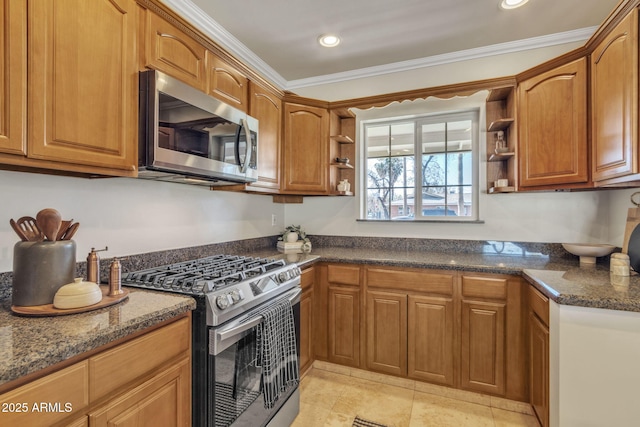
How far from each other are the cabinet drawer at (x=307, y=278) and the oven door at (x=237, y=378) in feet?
2.32

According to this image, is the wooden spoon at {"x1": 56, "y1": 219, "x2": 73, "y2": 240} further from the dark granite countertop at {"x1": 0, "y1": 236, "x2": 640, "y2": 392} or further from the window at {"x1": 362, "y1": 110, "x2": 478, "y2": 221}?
the window at {"x1": 362, "y1": 110, "x2": 478, "y2": 221}

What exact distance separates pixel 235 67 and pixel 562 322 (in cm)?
232

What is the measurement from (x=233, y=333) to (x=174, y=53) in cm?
143

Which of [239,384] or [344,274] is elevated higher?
[344,274]

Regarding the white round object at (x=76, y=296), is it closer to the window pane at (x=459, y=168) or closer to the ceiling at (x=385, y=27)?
the ceiling at (x=385, y=27)

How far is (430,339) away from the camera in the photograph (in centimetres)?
221

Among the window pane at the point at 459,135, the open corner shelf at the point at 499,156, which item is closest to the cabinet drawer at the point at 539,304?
the open corner shelf at the point at 499,156

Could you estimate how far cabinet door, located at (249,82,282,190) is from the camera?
2307mm

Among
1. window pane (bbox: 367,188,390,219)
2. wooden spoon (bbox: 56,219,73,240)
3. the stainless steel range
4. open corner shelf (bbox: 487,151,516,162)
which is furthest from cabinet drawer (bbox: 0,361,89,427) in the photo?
open corner shelf (bbox: 487,151,516,162)

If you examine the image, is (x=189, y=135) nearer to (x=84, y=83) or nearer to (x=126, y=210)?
(x=84, y=83)

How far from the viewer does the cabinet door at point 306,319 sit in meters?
2.29

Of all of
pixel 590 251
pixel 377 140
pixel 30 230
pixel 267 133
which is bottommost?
pixel 590 251

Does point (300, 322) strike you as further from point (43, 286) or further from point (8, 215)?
point (8, 215)

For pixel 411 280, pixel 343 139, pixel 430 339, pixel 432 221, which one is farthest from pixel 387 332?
pixel 343 139
